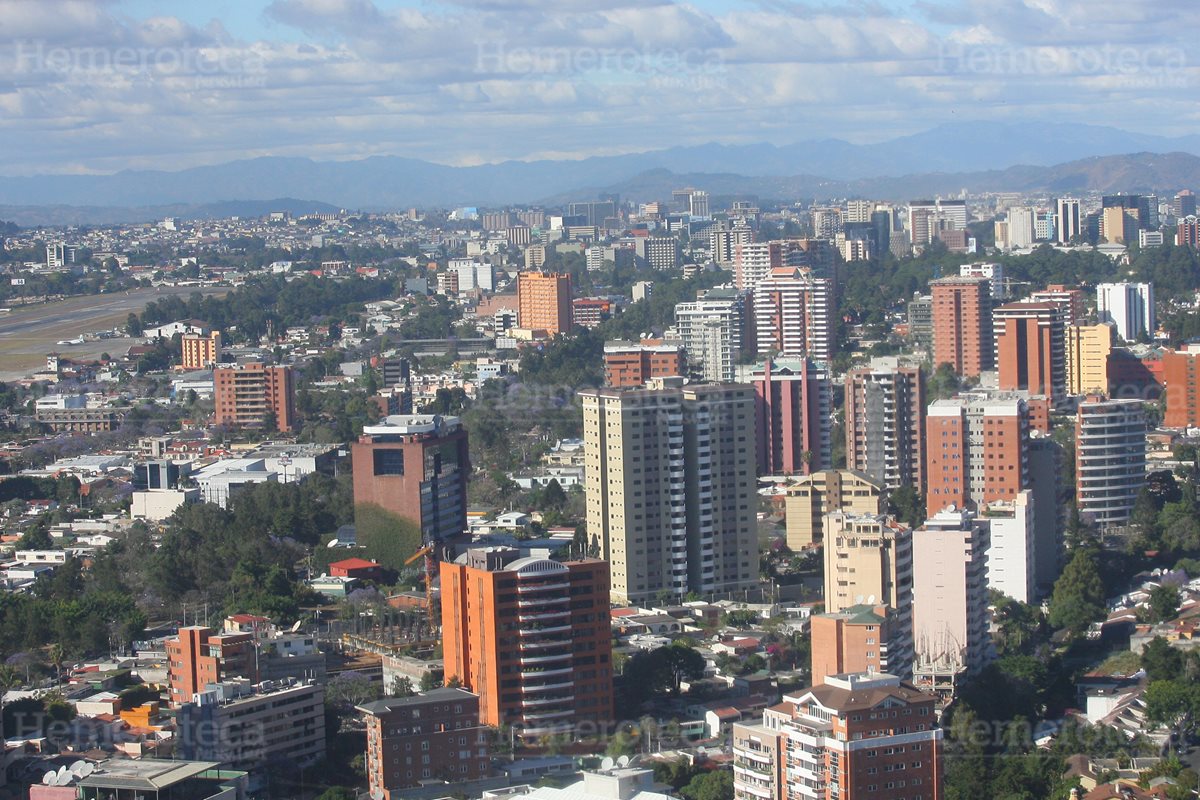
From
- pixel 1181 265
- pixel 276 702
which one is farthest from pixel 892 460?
pixel 1181 265

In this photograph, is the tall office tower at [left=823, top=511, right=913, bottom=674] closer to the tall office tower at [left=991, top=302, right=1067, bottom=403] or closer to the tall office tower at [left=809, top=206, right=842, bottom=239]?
the tall office tower at [left=991, top=302, right=1067, bottom=403]

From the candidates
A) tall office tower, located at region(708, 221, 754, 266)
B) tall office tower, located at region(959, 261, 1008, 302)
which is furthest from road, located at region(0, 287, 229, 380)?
tall office tower, located at region(959, 261, 1008, 302)

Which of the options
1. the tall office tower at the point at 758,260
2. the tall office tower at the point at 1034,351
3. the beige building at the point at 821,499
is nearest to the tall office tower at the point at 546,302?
the tall office tower at the point at 758,260

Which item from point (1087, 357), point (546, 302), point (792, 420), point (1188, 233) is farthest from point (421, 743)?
point (1188, 233)

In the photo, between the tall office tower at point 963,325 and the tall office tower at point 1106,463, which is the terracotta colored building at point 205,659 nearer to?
the tall office tower at point 1106,463

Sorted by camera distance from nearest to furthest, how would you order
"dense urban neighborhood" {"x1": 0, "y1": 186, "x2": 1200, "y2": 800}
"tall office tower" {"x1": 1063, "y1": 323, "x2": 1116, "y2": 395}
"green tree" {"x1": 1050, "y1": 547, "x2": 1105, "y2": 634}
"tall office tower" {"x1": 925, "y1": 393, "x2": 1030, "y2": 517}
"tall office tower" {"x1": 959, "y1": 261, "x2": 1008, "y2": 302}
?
"dense urban neighborhood" {"x1": 0, "y1": 186, "x2": 1200, "y2": 800} → "green tree" {"x1": 1050, "y1": 547, "x2": 1105, "y2": 634} → "tall office tower" {"x1": 925, "y1": 393, "x2": 1030, "y2": 517} → "tall office tower" {"x1": 1063, "y1": 323, "x2": 1116, "y2": 395} → "tall office tower" {"x1": 959, "y1": 261, "x2": 1008, "y2": 302}
